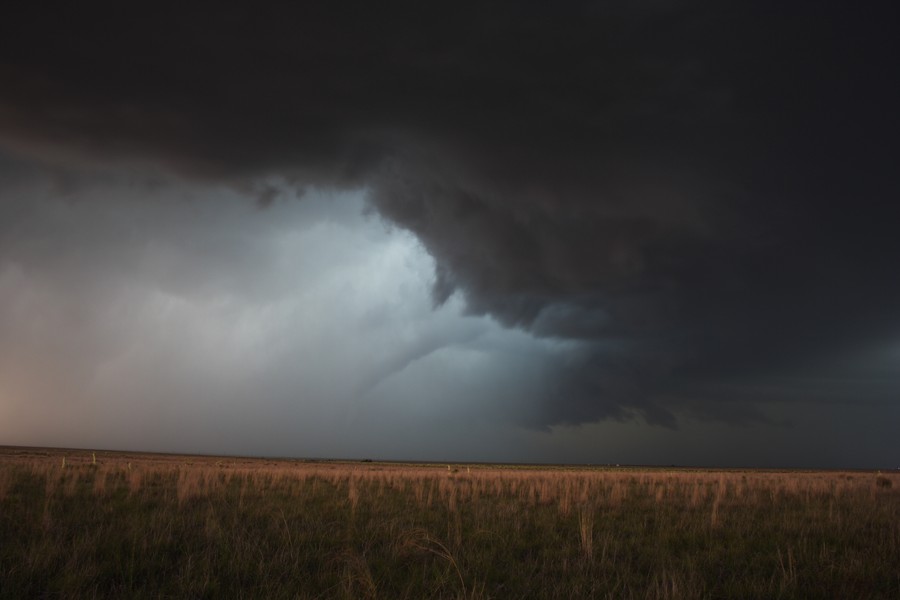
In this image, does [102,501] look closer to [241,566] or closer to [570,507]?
[241,566]

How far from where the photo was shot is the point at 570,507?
39.3 feet

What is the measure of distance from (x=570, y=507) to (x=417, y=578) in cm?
729

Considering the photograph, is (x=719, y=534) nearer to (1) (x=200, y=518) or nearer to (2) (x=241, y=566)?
(2) (x=241, y=566)

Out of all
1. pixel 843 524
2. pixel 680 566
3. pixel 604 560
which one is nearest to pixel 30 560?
pixel 604 560

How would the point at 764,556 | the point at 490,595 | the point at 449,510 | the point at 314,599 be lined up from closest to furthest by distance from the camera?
1. the point at 314,599
2. the point at 490,595
3. the point at 764,556
4. the point at 449,510

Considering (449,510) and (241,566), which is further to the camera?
(449,510)

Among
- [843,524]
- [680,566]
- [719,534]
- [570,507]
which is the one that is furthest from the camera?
[570,507]

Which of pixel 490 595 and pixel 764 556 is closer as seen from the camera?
pixel 490 595

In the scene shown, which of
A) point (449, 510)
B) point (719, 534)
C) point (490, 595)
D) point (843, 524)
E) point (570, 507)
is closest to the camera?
point (490, 595)

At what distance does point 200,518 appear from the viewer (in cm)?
901

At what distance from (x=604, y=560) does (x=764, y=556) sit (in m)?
2.60

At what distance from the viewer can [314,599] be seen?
4.82 metres

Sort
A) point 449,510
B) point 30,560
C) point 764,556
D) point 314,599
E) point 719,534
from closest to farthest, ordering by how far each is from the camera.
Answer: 1. point 314,599
2. point 30,560
3. point 764,556
4. point 719,534
5. point 449,510

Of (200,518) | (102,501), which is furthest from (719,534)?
(102,501)
